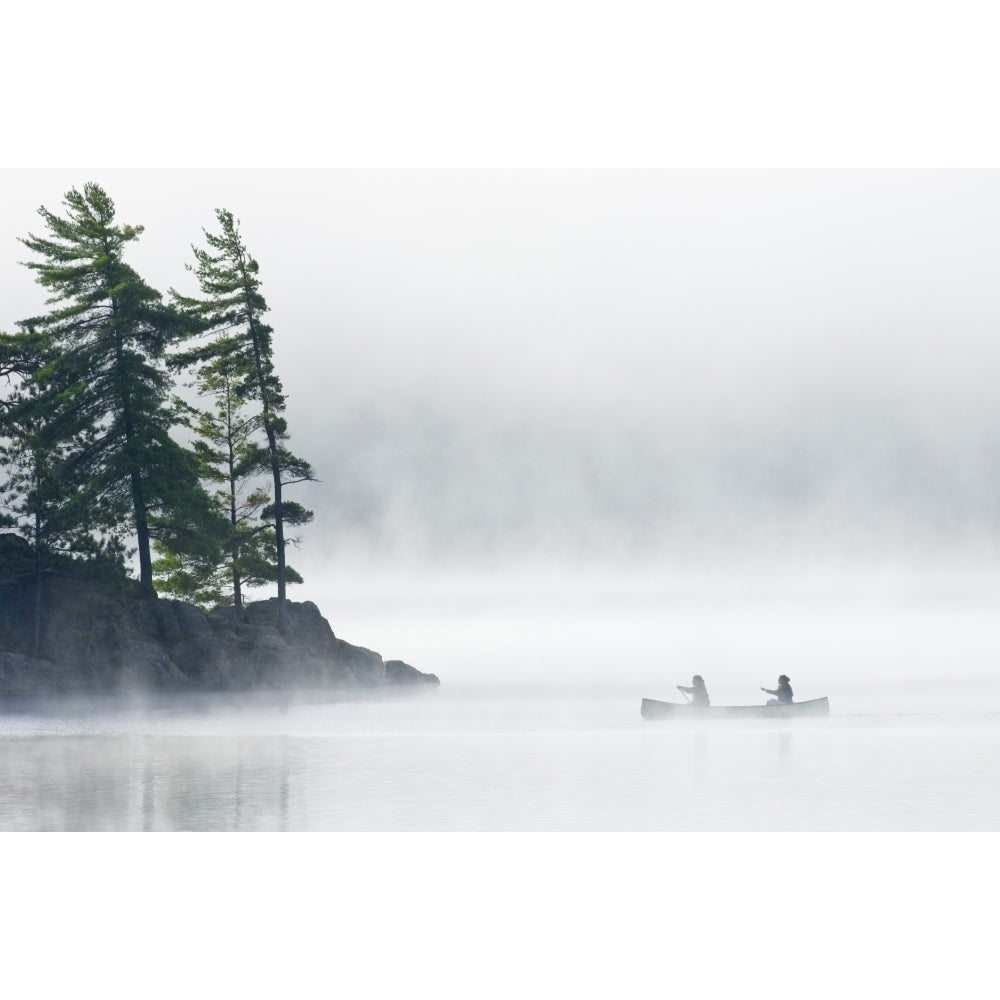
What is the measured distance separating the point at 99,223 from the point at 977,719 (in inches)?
1338

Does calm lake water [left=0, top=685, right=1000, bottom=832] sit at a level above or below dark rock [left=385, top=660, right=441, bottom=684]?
below

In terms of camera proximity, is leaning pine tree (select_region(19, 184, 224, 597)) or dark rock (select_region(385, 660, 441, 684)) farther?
dark rock (select_region(385, 660, 441, 684))

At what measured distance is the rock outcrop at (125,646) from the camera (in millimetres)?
41000

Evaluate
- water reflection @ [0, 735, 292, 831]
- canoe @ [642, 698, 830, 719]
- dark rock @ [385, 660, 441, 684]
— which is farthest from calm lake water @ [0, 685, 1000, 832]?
dark rock @ [385, 660, 441, 684]

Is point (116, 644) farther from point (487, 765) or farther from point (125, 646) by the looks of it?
point (487, 765)

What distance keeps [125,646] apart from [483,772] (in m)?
23.1

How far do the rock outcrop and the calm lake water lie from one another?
366 cm

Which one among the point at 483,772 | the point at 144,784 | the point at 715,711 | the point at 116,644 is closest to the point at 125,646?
the point at 116,644

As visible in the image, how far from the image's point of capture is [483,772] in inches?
888

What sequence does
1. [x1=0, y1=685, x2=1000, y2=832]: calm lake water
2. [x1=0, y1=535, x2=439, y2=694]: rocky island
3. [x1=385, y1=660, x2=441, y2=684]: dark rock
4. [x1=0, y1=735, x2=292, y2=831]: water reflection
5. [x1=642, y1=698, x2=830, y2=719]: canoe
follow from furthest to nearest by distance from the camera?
[x1=385, y1=660, x2=441, y2=684]: dark rock → [x1=0, y1=535, x2=439, y2=694]: rocky island → [x1=642, y1=698, x2=830, y2=719]: canoe → [x1=0, y1=685, x2=1000, y2=832]: calm lake water → [x1=0, y1=735, x2=292, y2=831]: water reflection

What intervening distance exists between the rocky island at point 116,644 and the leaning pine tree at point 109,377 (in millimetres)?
1689

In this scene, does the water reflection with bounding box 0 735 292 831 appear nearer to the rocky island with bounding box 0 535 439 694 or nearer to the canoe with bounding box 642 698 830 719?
the canoe with bounding box 642 698 830 719

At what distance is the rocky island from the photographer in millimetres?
40969

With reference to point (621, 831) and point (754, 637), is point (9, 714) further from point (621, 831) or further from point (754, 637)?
point (754, 637)
